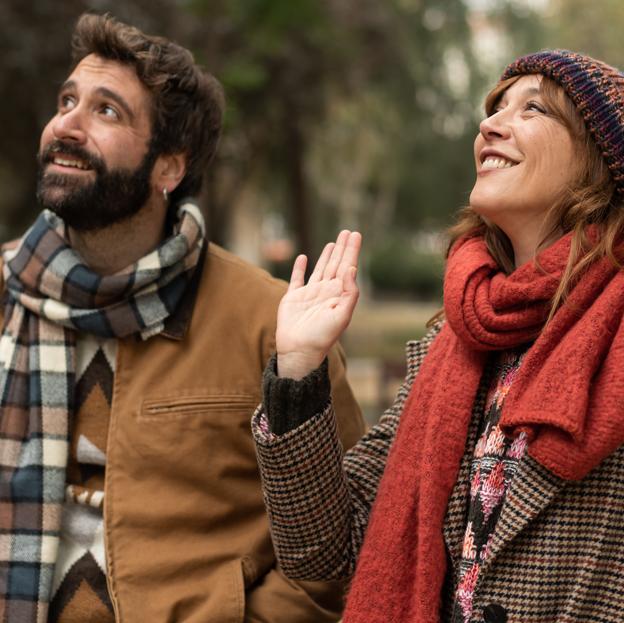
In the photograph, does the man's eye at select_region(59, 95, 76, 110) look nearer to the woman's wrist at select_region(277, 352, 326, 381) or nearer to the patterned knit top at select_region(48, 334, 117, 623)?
the patterned knit top at select_region(48, 334, 117, 623)

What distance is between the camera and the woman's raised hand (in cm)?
221

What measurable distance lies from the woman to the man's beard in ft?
2.51

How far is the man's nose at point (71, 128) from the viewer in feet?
9.26

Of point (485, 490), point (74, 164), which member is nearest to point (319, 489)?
point (485, 490)

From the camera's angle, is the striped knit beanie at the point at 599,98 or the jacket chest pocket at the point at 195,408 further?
the jacket chest pocket at the point at 195,408

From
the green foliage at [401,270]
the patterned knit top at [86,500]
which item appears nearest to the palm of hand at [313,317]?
the patterned knit top at [86,500]

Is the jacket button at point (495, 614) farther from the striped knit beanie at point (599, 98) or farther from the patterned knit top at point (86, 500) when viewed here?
the patterned knit top at point (86, 500)

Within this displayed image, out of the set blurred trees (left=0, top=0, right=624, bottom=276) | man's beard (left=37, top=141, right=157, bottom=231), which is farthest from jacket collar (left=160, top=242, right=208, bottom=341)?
blurred trees (left=0, top=0, right=624, bottom=276)

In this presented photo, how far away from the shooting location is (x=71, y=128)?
282 cm

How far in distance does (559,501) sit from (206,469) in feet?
3.76

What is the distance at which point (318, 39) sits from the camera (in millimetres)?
9352

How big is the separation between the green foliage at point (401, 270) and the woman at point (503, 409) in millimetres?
28794

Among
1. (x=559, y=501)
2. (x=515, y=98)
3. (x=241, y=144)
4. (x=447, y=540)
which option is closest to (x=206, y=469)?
(x=447, y=540)

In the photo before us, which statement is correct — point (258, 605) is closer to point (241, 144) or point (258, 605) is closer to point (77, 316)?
point (77, 316)
